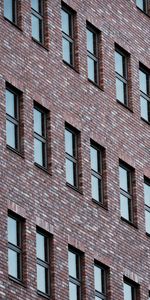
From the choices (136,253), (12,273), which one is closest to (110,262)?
(136,253)

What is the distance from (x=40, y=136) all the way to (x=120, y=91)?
6.32 metres

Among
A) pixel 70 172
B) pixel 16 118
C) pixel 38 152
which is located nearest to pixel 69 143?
pixel 70 172

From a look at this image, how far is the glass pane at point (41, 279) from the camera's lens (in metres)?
53.6

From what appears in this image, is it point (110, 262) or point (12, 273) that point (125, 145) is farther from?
point (12, 273)

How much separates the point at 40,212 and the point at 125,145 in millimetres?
6775

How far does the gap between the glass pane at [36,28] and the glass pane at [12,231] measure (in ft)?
21.6

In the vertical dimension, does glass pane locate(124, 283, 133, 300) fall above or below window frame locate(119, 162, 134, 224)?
below

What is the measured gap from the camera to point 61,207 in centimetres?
5525

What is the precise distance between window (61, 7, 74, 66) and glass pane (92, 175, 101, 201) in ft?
12.0

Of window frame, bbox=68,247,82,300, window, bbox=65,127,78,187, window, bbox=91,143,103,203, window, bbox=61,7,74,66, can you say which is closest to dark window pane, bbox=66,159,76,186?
window, bbox=65,127,78,187

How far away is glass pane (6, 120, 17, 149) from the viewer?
54.0m

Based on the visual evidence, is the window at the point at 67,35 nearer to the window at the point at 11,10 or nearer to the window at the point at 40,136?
the window at the point at 11,10

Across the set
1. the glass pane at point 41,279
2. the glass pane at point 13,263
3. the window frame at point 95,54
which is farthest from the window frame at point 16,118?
the window frame at point 95,54

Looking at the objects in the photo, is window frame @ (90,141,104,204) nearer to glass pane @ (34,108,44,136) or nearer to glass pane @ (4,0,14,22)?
glass pane @ (34,108,44,136)
